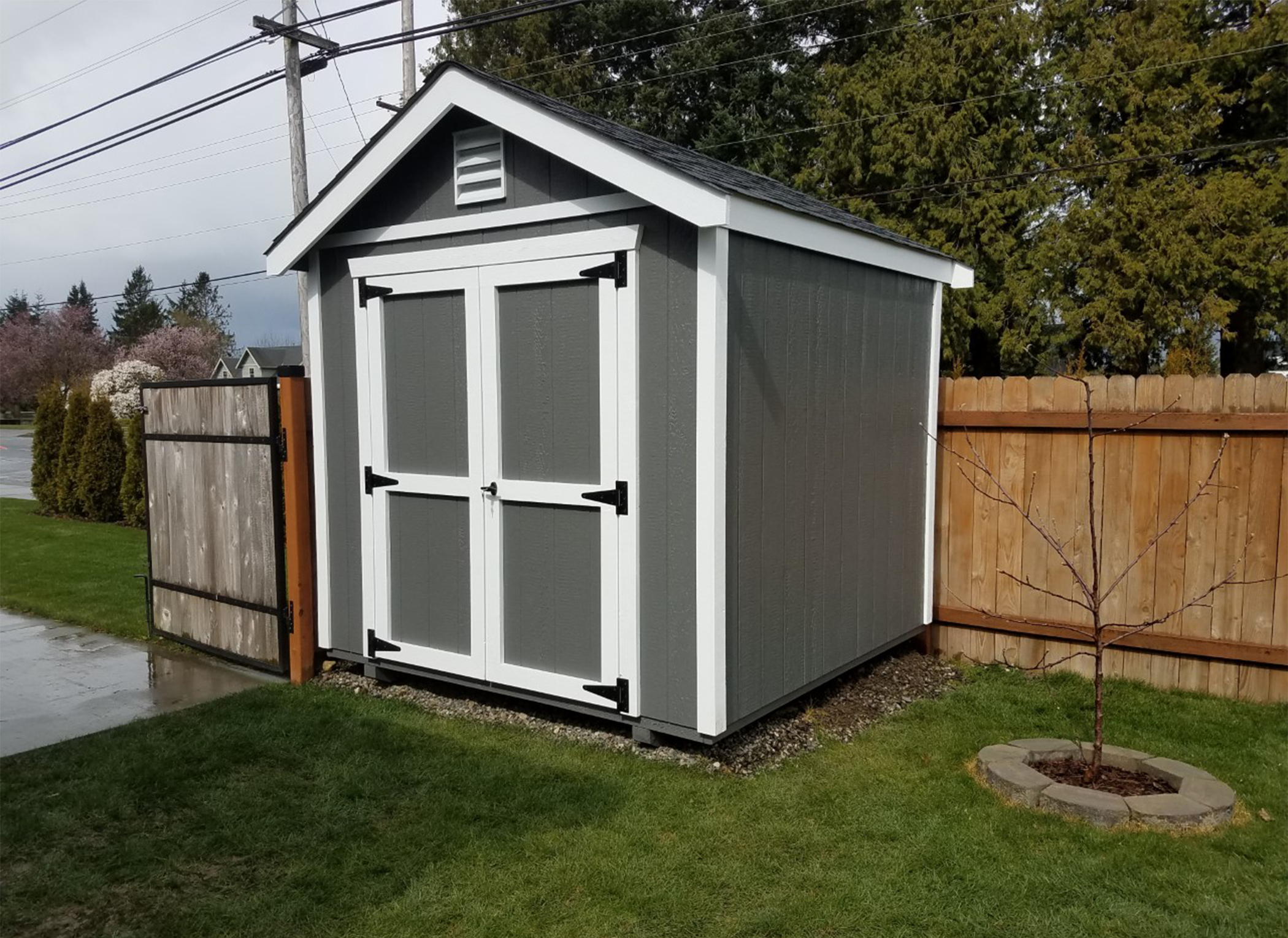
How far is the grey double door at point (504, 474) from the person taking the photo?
13.8ft

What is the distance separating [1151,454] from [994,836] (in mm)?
2651

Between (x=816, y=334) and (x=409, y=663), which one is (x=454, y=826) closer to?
(x=409, y=663)

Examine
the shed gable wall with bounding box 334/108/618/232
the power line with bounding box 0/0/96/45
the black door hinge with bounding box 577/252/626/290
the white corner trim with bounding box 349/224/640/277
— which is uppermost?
the power line with bounding box 0/0/96/45

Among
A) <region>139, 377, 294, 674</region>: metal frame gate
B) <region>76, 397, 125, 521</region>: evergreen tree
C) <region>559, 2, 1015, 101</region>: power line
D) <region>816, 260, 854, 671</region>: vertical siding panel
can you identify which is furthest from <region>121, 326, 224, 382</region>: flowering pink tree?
<region>816, 260, 854, 671</region>: vertical siding panel

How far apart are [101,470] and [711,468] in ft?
38.2

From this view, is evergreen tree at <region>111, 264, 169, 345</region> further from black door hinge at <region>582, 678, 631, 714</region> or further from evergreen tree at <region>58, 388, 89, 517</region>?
black door hinge at <region>582, 678, 631, 714</region>

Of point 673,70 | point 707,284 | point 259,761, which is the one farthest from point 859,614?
point 673,70

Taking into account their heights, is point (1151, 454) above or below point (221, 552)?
above

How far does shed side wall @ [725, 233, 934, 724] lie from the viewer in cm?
408

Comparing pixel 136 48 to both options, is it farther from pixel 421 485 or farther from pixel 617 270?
pixel 617 270

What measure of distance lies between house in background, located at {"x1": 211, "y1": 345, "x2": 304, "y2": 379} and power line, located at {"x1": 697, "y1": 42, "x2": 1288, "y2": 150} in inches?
1012

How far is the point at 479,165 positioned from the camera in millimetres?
4551

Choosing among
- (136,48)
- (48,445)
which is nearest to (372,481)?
(48,445)

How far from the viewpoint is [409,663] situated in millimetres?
5023
